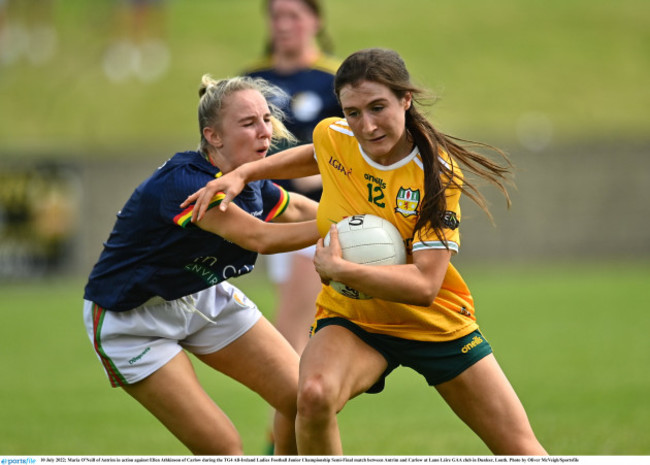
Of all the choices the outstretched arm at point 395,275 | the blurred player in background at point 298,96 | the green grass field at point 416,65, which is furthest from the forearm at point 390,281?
the green grass field at point 416,65

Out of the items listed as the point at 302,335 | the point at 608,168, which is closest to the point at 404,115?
the point at 302,335

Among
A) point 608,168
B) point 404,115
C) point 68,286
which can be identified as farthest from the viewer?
point 608,168

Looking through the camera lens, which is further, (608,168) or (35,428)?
(608,168)

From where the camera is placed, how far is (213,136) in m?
4.39

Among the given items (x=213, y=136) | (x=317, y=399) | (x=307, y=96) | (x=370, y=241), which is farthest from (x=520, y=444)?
(x=307, y=96)

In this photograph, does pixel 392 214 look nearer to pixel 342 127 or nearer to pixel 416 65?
pixel 342 127

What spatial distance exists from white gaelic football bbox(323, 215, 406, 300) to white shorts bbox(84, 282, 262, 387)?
2.95ft

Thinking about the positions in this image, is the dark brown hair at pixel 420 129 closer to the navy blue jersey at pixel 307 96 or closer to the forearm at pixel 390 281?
the forearm at pixel 390 281

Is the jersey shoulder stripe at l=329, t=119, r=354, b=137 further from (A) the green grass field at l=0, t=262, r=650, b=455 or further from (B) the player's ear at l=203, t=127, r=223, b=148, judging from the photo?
(A) the green grass field at l=0, t=262, r=650, b=455

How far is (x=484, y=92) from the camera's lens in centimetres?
2623

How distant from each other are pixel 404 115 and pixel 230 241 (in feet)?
3.34

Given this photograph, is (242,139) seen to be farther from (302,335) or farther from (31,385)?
(31,385)

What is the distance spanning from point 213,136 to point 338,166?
66cm

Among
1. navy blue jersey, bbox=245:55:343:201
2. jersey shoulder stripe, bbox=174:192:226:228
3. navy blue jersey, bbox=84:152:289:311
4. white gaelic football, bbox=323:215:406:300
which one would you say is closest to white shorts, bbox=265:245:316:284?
navy blue jersey, bbox=245:55:343:201
